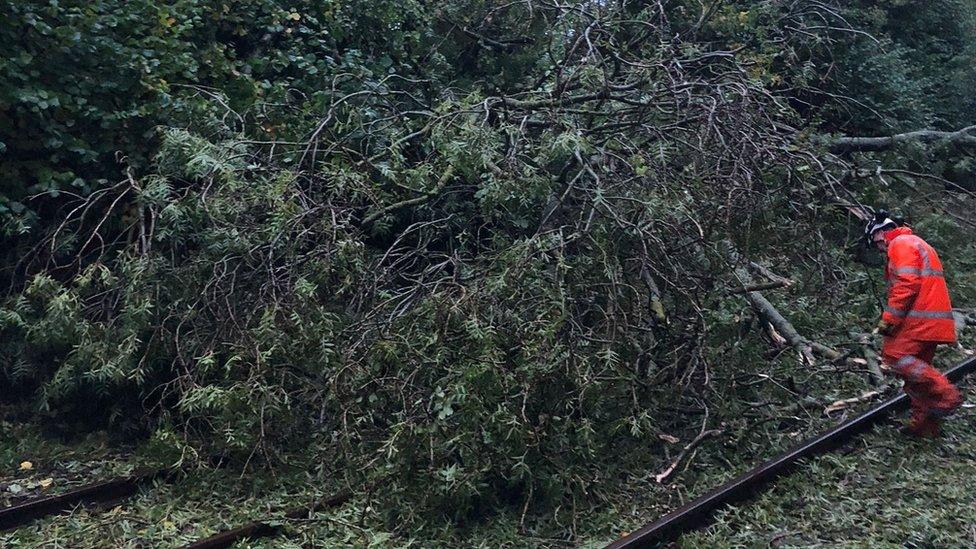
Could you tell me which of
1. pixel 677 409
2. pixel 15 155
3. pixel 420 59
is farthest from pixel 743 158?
pixel 15 155

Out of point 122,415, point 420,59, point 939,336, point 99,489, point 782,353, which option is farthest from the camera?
point 420,59

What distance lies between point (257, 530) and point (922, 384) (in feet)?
16.3

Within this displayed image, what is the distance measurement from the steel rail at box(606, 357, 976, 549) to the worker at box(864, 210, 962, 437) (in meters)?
0.42

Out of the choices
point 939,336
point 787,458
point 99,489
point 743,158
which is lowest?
point 99,489

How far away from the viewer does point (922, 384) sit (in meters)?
7.01

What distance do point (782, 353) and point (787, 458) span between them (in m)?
1.81

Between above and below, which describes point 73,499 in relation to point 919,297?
below

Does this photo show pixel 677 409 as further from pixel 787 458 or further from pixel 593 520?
pixel 593 520

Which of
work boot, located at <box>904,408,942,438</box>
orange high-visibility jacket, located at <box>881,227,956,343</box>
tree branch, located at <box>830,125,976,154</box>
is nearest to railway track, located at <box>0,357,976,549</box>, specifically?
work boot, located at <box>904,408,942,438</box>

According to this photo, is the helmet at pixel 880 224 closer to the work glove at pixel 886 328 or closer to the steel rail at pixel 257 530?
the work glove at pixel 886 328

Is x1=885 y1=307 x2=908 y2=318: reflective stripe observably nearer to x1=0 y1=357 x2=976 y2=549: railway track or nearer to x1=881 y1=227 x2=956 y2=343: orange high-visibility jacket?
x1=881 y1=227 x2=956 y2=343: orange high-visibility jacket

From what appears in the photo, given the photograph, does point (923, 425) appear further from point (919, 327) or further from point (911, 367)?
point (919, 327)

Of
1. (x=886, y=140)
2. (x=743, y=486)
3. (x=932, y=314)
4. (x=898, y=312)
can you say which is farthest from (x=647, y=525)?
(x=886, y=140)

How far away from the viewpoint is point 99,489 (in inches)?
257
